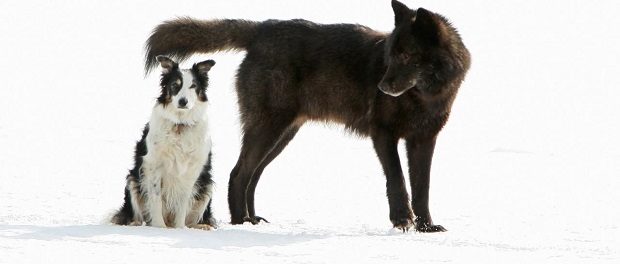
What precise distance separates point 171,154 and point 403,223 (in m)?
1.83

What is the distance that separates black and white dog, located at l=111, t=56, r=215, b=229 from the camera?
7379 millimetres

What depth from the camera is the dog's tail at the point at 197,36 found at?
895 centimetres

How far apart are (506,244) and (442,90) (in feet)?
5.12

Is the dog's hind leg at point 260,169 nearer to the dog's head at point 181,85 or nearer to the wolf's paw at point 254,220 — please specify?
the wolf's paw at point 254,220

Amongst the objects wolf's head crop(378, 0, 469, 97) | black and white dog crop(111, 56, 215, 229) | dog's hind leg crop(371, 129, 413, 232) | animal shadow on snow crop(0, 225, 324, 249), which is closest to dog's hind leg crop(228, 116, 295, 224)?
dog's hind leg crop(371, 129, 413, 232)

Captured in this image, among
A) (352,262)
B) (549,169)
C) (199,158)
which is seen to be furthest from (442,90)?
(549,169)

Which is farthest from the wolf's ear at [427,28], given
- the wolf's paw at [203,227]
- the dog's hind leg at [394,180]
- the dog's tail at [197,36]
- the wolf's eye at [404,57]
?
the wolf's paw at [203,227]

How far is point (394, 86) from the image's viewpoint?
783cm

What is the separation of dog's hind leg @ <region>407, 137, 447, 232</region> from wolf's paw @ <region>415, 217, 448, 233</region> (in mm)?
66

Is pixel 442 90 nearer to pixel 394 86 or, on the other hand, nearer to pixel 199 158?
pixel 394 86

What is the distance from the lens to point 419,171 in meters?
8.31

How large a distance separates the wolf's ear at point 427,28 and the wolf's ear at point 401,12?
0.08m

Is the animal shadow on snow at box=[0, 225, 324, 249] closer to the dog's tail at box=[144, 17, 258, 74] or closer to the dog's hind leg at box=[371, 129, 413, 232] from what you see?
the dog's hind leg at box=[371, 129, 413, 232]

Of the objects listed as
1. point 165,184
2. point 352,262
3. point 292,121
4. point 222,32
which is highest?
point 222,32
